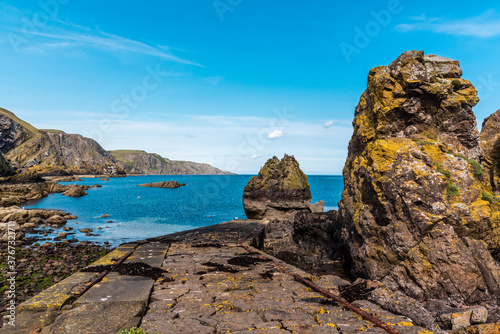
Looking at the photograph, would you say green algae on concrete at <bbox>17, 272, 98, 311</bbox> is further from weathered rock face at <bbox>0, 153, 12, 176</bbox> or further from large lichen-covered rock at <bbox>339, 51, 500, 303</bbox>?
weathered rock face at <bbox>0, 153, 12, 176</bbox>

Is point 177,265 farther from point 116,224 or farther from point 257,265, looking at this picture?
point 116,224

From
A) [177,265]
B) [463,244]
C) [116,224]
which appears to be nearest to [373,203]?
[463,244]

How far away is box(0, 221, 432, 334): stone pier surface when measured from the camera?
18.4ft

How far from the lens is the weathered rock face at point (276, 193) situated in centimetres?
Answer: 2961

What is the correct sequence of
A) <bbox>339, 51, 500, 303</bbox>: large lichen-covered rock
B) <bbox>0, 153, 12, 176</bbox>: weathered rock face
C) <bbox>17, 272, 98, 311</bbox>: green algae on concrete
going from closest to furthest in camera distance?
1. <bbox>17, 272, 98, 311</bbox>: green algae on concrete
2. <bbox>339, 51, 500, 303</bbox>: large lichen-covered rock
3. <bbox>0, 153, 12, 176</bbox>: weathered rock face

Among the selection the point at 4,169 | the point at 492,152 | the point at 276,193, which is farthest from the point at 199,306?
the point at 4,169

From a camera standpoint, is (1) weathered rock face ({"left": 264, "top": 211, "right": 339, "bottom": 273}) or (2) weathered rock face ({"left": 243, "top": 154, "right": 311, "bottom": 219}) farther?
(2) weathered rock face ({"left": 243, "top": 154, "right": 311, "bottom": 219})

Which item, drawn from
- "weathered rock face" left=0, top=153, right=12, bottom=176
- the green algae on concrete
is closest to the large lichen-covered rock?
the green algae on concrete

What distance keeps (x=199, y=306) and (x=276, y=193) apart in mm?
23881

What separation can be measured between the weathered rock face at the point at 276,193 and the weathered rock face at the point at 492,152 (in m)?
17.6

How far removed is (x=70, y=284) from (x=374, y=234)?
8438 millimetres

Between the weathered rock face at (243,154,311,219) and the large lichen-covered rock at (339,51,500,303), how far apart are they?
1826 cm

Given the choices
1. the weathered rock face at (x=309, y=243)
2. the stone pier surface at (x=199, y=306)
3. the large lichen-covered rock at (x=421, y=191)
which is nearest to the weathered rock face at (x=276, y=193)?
the weathered rock face at (x=309, y=243)

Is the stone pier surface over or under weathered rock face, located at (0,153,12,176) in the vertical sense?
under
